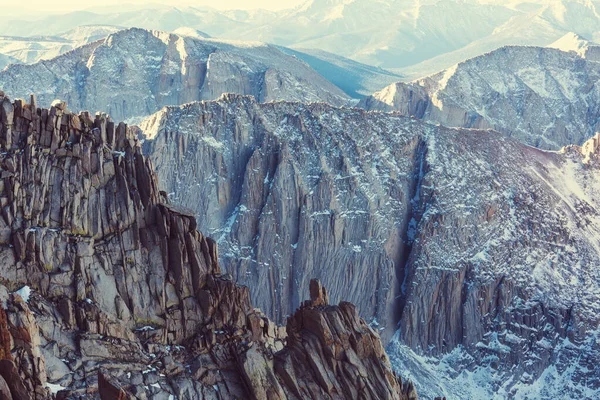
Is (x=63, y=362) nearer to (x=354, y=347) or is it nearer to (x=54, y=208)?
(x=54, y=208)

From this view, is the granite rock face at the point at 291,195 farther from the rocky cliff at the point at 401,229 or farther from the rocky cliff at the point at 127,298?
the rocky cliff at the point at 127,298

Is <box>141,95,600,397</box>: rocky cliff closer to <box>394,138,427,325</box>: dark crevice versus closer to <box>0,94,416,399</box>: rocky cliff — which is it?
<box>394,138,427,325</box>: dark crevice

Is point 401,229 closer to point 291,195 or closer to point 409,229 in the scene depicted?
point 409,229

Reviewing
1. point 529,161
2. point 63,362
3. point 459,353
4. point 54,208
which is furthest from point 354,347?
point 529,161

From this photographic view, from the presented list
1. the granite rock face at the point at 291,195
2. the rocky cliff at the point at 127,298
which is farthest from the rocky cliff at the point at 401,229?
the rocky cliff at the point at 127,298

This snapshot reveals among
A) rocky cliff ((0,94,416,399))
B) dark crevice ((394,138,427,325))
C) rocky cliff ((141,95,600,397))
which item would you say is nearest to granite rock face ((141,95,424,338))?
rocky cliff ((141,95,600,397))
